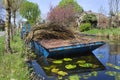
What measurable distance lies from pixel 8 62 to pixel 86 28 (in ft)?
103

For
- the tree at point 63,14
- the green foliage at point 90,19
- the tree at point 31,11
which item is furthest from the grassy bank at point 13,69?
the tree at point 31,11

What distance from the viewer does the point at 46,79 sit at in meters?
9.32

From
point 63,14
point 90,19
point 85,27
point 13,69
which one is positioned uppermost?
point 63,14

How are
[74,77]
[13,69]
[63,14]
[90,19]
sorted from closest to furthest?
[74,77]
[13,69]
[90,19]
[63,14]

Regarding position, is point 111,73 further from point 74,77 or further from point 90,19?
point 90,19

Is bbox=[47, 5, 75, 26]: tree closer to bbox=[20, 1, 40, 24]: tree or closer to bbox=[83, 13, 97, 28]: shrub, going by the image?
bbox=[83, 13, 97, 28]: shrub

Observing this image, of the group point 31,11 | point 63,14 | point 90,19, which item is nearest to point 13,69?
point 90,19

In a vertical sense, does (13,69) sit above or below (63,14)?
below

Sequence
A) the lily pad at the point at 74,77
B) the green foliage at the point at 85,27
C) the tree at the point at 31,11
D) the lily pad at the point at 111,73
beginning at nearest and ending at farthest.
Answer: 1. the lily pad at the point at 74,77
2. the lily pad at the point at 111,73
3. the green foliage at the point at 85,27
4. the tree at the point at 31,11

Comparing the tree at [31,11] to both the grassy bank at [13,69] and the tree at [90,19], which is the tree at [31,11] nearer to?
the tree at [90,19]

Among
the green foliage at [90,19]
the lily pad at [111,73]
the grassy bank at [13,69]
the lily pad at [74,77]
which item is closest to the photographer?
the grassy bank at [13,69]

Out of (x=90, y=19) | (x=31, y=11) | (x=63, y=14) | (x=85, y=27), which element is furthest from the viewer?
(x=31, y=11)

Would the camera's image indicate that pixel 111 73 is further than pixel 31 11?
A: No

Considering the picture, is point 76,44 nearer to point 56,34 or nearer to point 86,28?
point 56,34
